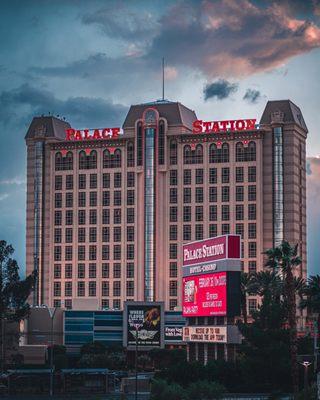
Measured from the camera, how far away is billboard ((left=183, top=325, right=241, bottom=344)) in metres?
126

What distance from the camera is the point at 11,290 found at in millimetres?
174125

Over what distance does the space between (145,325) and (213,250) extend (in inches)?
2129

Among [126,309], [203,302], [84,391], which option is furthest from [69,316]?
[203,302]

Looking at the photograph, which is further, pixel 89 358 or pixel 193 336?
pixel 89 358

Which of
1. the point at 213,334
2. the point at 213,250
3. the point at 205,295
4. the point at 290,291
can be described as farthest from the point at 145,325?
the point at 290,291

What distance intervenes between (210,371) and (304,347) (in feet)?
88.6

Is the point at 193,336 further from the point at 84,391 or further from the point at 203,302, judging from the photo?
the point at 84,391

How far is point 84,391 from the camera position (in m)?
141

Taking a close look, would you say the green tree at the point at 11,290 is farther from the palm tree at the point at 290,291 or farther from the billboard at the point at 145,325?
the palm tree at the point at 290,291

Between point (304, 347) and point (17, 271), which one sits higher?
point (17, 271)

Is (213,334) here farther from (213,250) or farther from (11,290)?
(11,290)

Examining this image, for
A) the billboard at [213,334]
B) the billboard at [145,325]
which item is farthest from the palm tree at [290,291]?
the billboard at [145,325]

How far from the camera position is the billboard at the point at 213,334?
126m

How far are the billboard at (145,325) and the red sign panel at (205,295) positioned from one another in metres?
41.9
